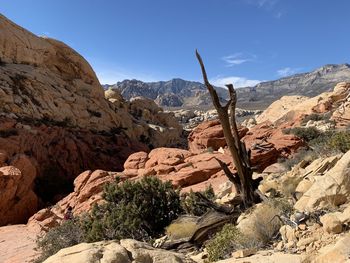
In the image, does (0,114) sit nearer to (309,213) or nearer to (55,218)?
(55,218)

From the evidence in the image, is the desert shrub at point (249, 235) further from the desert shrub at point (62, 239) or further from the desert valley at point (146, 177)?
the desert shrub at point (62, 239)

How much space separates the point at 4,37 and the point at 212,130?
938 inches

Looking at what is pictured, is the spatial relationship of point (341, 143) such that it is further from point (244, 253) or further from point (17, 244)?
point (17, 244)

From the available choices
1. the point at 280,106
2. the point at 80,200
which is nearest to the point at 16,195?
the point at 80,200

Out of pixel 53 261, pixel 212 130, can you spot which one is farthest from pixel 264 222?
pixel 212 130

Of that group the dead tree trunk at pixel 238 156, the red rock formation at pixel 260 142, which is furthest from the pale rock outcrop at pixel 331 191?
the red rock formation at pixel 260 142

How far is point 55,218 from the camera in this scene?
1923 cm

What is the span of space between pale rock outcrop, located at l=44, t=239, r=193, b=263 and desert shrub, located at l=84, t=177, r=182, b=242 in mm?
3928

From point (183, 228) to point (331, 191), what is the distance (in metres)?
3.87

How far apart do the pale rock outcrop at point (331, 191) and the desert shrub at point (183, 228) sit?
2.90 metres

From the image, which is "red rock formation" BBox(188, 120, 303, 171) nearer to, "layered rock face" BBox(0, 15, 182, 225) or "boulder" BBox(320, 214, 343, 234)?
"layered rock face" BBox(0, 15, 182, 225)

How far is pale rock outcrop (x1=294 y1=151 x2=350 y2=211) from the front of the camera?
23.4ft

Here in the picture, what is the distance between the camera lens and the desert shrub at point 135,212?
9.92m

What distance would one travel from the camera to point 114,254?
529 cm
